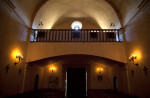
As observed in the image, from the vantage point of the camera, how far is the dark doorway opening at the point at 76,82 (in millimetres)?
10805

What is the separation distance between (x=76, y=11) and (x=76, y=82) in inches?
265

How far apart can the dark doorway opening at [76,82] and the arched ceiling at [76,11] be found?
193 inches

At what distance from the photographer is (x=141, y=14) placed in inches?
256

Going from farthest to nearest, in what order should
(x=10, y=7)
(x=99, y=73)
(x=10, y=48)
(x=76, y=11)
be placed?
(x=76, y=11)
(x=99, y=73)
(x=10, y=48)
(x=10, y=7)

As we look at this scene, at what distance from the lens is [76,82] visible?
11062 mm

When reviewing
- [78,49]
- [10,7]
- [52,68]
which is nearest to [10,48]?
[10,7]

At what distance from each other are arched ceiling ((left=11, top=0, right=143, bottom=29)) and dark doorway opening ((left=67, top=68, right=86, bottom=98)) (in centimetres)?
491

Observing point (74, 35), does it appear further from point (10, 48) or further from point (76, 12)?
point (76, 12)

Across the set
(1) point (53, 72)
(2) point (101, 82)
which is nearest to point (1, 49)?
(1) point (53, 72)

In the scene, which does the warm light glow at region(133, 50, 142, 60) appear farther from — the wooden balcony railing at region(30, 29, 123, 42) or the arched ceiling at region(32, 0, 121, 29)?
the arched ceiling at region(32, 0, 121, 29)

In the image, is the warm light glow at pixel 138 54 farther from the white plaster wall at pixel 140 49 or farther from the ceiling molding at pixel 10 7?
the ceiling molding at pixel 10 7

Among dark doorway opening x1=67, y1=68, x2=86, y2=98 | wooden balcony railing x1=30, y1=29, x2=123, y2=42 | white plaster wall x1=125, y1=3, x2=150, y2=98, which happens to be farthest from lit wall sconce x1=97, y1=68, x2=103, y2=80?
white plaster wall x1=125, y1=3, x2=150, y2=98

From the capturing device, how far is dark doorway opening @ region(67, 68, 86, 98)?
1080 centimetres

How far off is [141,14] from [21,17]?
703 cm
